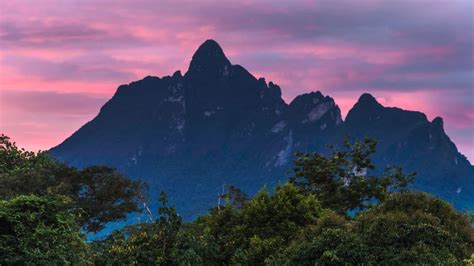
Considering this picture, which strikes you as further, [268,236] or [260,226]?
[260,226]

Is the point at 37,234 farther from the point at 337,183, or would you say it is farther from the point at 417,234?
the point at 337,183

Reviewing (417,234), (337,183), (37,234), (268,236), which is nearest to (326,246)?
(417,234)

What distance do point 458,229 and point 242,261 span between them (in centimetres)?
662

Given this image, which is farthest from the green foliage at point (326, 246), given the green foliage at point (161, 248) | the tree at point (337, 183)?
the tree at point (337, 183)

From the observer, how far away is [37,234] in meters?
21.2

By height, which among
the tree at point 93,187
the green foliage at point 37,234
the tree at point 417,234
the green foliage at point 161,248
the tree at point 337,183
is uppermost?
the tree at point 93,187

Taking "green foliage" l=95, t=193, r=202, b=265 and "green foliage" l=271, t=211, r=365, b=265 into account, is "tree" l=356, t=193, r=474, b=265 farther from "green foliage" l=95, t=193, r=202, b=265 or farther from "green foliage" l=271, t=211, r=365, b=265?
"green foliage" l=95, t=193, r=202, b=265

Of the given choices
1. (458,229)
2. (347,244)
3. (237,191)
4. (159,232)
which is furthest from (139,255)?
(237,191)

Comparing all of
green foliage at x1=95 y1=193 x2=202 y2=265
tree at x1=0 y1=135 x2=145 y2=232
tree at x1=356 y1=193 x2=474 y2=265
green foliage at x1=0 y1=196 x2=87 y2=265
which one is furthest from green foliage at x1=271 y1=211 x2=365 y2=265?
tree at x1=0 y1=135 x2=145 y2=232

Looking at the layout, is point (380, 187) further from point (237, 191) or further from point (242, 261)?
point (242, 261)

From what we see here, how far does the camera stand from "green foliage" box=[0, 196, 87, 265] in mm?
20781

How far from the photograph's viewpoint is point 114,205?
4525 cm

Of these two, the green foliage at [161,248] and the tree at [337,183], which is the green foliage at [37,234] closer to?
the green foliage at [161,248]

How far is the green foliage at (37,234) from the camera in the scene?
68.2ft
